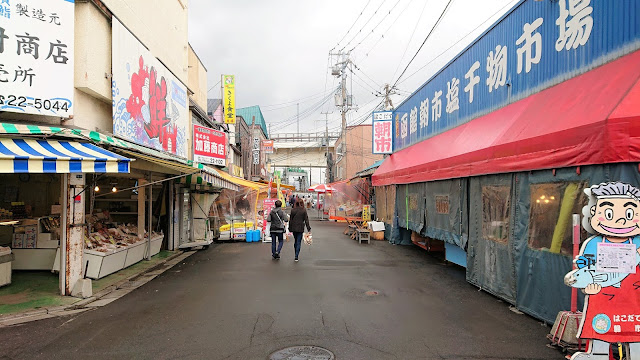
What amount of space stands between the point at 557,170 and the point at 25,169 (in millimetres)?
7645

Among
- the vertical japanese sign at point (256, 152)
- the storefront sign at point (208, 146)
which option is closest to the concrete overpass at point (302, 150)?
the vertical japanese sign at point (256, 152)

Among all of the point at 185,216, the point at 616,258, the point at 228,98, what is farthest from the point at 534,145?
the point at 228,98

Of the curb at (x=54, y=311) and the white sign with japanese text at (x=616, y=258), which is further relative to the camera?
the curb at (x=54, y=311)

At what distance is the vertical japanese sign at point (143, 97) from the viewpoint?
27.0 feet

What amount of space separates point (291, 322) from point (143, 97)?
7.43 meters

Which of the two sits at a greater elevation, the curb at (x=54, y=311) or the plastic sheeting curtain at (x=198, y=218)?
the plastic sheeting curtain at (x=198, y=218)

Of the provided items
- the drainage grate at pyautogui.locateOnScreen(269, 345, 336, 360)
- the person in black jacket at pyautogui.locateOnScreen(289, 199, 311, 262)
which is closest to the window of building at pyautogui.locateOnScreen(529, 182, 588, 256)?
the drainage grate at pyautogui.locateOnScreen(269, 345, 336, 360)

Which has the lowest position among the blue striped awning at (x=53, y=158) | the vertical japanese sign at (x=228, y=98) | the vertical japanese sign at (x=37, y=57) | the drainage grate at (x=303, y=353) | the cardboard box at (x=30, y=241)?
the drainage grate at (x=303, y=353)

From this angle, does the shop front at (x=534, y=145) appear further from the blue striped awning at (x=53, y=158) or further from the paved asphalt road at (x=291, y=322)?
the blue striped awning at (x=53, y=158)

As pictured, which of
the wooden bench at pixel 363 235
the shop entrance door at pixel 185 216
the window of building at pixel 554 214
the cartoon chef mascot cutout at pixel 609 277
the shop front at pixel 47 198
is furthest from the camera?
the wooden bench at pixel 363 235

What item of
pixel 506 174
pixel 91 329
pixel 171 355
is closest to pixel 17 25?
pixel 91 329

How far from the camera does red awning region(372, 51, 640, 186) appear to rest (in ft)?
13.8

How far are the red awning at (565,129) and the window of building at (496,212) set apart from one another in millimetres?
473

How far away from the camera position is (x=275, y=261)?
1077cm
